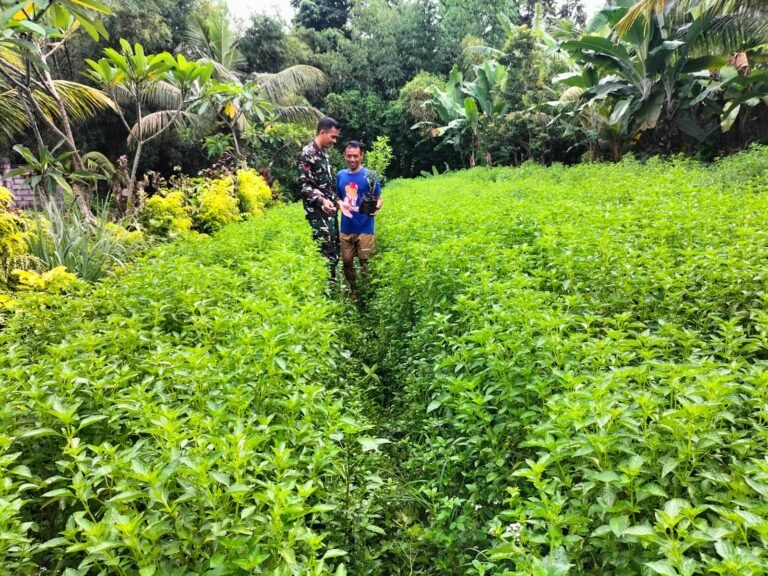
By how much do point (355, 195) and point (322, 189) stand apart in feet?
1.33

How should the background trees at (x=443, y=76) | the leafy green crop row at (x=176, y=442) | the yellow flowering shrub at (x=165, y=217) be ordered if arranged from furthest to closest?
1. the background trees at (x=443, y=76)
2. the yellow flowering shrub at (x=165, y=217)
3. the leafy green crop row at (x=176, y=442)

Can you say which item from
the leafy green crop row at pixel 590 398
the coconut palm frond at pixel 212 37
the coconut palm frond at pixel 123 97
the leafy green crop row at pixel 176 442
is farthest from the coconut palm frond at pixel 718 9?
the coconut palm frond at pixel 123 97

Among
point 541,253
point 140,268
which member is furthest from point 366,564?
point 140,268

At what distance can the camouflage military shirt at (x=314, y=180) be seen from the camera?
18.1 feet

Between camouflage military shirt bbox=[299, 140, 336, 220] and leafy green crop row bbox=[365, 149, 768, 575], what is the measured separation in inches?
53.7

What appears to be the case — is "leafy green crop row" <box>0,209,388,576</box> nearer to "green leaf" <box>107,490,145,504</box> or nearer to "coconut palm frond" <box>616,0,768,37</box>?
"green leaf" <box>107,490,145,504</box>

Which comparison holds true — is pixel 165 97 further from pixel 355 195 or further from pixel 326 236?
pixel 326 236

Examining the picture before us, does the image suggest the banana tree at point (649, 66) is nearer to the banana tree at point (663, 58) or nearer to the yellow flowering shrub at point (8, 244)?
the banana tree at point (663, 58)

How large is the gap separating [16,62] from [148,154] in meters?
11.1

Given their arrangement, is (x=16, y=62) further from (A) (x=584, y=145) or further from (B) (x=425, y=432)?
(A) (x=584, y=145)

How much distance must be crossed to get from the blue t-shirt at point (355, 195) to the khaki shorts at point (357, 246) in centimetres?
6

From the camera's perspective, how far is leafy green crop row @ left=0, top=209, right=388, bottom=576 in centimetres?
144

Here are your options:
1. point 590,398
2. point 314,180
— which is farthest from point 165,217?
point 590,398

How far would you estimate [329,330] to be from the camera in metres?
2.99
